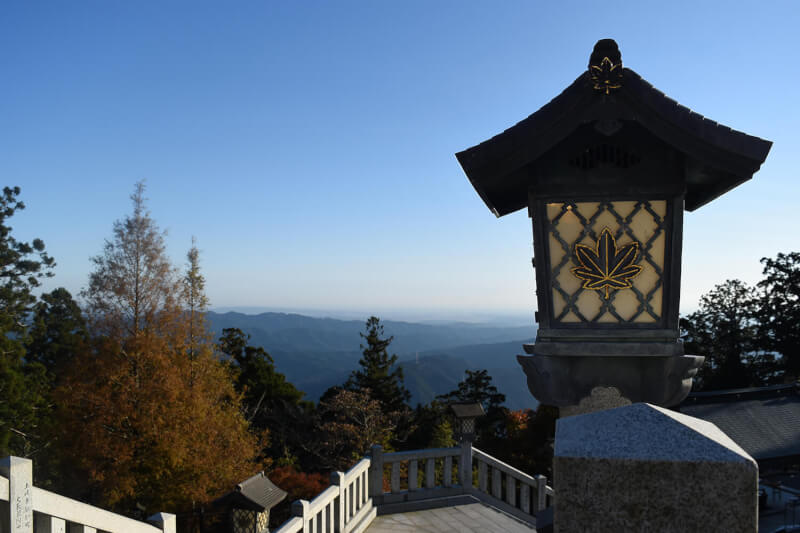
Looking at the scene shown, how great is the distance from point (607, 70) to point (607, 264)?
1.78 meters

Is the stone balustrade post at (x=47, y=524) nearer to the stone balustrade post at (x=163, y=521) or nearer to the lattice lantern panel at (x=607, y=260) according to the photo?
the stone balustrade post at (x=163, y=521)

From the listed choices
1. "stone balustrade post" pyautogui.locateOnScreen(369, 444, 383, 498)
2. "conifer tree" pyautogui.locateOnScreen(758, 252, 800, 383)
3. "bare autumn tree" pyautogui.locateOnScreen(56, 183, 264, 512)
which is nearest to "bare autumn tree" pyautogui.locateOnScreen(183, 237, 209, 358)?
"bare autumn tree" pyautogui.locateOnScreen(56, 183, 264, 512)

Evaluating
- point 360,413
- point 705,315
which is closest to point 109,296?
point 360,413

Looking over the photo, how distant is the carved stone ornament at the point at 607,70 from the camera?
4418mm

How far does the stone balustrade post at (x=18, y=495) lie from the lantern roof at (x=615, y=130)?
13.4 feet

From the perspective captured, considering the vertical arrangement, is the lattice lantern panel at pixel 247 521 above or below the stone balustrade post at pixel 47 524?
below

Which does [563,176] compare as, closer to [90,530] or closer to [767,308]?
[90,530]

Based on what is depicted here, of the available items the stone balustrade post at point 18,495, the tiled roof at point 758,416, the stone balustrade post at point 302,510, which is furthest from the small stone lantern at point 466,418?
the tiled roof at point 758,416

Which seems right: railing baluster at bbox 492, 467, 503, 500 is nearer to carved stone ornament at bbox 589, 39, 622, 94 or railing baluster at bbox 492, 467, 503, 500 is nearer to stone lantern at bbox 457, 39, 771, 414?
stone lantern at bbox 457, 39, 771, 414

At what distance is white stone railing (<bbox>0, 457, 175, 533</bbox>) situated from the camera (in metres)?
2.96

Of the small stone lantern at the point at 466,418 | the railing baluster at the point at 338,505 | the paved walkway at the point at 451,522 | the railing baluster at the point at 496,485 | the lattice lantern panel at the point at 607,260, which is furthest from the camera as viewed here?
the small stone lantern at the point at 466,418

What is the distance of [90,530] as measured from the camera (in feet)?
11.3

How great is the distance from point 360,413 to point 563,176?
2036cm

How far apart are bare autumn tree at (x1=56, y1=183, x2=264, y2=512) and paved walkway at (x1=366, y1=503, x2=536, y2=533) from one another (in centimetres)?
921
